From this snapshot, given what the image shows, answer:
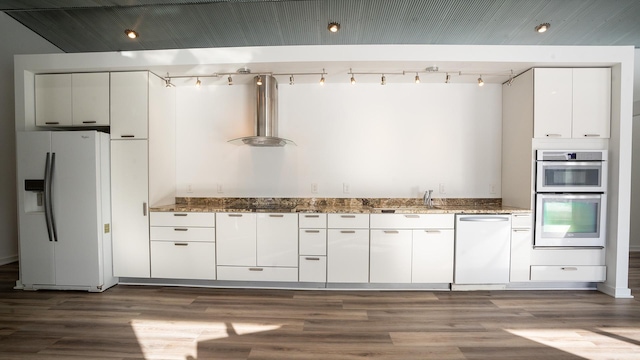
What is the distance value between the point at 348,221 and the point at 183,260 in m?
1.90

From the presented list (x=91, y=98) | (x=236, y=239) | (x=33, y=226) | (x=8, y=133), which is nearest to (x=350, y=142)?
(x=236, y=239)

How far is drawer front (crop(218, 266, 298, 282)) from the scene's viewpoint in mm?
3037

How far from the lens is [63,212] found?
2.96m

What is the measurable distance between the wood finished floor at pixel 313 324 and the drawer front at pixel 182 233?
0.57 meters

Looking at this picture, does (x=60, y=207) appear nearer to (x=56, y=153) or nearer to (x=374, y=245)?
(x=56, y=153)

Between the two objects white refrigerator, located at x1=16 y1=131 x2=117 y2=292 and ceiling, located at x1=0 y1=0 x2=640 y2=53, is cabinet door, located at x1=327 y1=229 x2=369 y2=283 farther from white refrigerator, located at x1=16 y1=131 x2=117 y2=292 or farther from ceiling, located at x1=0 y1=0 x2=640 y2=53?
ceiling, located at x1=0 y1=0 x2=640 y2=53

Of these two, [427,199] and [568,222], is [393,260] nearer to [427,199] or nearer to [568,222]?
[427,199]

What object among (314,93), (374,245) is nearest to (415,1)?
(314,93)

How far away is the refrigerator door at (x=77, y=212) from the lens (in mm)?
2955

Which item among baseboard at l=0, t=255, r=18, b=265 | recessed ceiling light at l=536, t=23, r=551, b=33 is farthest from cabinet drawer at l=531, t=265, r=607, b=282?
baseboard at l=0, t=255, r=18, b=265

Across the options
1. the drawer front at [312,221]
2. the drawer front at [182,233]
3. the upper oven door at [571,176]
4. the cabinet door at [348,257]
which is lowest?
the cabinet door at [348,257]

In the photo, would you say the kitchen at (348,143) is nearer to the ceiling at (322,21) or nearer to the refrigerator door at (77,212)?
the ceiling at (322,21)

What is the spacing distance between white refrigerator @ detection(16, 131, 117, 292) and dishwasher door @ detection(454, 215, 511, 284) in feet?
12.8

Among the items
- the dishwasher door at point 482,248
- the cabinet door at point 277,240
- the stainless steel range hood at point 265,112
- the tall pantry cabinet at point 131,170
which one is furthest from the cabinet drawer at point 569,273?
the tall pantry cabinet at point 131,170
